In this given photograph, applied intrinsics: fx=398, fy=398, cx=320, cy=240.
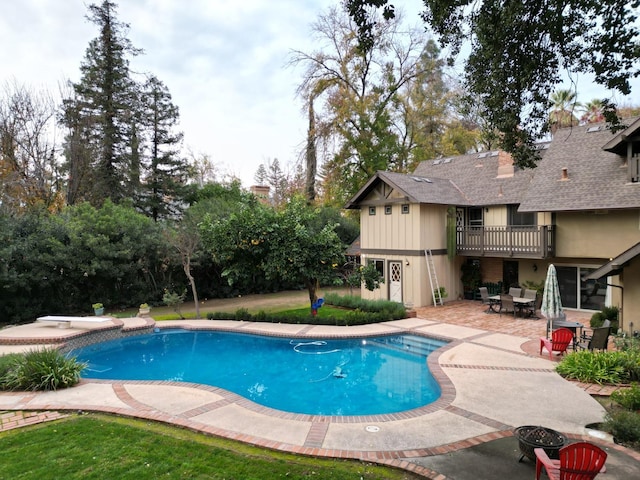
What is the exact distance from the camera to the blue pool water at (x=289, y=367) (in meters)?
8.96

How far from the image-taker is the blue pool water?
896 cm

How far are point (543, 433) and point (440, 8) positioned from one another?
21.4 ft

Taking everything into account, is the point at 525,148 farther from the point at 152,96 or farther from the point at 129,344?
the point at 152,96

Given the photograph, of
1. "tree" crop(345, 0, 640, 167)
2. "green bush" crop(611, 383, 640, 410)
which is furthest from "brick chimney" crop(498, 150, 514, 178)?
"green bush" crop(611, 383, 640, 410)

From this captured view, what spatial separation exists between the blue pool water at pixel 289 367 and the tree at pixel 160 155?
1702 centimetres

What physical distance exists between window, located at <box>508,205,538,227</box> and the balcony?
0.73 m

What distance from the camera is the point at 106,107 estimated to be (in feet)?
90.9

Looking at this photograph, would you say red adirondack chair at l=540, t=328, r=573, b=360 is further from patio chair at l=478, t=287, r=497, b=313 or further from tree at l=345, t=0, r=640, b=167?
patio chair at l=478, t=287, r=497, b=313

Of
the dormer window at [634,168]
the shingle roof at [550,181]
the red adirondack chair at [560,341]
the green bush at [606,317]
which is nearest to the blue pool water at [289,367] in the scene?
the red adirondack chair at [560,341]

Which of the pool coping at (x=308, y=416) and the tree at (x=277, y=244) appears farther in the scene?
the tree at (x=277, y=244)

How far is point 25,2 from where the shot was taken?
12656 millimetres

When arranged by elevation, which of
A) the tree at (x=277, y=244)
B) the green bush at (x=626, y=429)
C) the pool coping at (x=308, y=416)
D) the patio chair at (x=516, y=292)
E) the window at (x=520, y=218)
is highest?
the window at (x=520, y=218)

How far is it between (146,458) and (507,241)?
55.2 ft

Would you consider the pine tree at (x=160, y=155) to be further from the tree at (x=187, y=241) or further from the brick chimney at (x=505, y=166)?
the brick chimney at (x=505, y=166)
